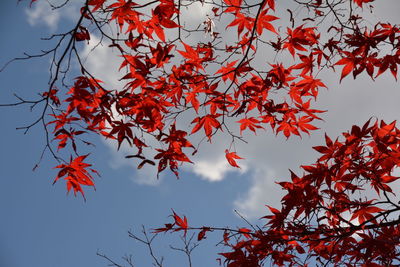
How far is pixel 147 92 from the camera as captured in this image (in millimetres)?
2711

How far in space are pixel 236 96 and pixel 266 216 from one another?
3.88 feet

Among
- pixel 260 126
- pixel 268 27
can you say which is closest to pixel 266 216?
Answer: pixel 260 126

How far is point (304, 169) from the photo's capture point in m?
2.54

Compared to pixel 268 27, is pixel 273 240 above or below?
below

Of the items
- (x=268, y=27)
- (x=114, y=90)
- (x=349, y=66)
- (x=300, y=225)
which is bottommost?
(x=300, y=225)

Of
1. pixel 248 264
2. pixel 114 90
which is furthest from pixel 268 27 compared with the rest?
pixel 248 264

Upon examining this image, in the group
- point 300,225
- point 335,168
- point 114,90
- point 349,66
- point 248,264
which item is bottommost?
point 248,264

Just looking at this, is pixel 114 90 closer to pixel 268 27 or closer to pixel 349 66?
pixel 268 27

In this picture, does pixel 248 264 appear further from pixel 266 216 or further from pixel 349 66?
pixel 349 66

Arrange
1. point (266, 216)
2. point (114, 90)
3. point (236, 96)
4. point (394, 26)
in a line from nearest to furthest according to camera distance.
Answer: point (114, 90)
point (266, 216)
point (394, 26)
point (236, 96)

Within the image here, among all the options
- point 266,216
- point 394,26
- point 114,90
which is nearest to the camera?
point 114,90

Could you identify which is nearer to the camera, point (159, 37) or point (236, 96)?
point (159, 37)

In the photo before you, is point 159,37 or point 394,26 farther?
point 394,26

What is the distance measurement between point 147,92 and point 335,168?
5.18 feet
